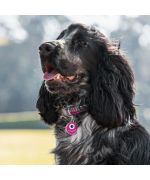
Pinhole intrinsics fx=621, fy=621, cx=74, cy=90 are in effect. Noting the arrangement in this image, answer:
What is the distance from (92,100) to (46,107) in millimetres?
527

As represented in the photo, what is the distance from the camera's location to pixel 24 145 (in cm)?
1284

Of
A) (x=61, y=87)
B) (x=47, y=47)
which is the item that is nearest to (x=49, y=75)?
(x=61, y=87)

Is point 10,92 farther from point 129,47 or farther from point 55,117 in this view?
point 55,117

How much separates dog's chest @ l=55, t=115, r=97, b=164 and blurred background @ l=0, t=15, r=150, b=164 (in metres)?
1.87

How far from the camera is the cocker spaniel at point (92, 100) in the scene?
5.41 meters

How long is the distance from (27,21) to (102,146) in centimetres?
536

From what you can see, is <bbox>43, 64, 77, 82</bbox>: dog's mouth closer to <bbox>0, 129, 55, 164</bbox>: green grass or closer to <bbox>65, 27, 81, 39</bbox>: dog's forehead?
<bbox>65, 27, 81, 39</bbox>: dog's forehead

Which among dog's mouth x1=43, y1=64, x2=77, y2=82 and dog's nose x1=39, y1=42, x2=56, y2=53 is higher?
dog's nose x1=39, y1=42, x2=56, y2=53

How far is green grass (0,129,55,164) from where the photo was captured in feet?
32.8

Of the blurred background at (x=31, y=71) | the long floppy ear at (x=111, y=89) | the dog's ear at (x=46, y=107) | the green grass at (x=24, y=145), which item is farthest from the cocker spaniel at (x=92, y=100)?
the green grass at (x=24, y=145)

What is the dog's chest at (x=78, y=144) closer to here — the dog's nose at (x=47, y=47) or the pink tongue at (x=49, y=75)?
the pink tongue at (x=49, y=75)

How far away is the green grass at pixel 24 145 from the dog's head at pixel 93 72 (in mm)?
3796

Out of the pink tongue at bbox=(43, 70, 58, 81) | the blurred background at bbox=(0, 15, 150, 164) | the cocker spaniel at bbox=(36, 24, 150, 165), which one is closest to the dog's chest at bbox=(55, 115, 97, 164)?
the cocker spaniel at bbox=(36, 24, 150, 165)

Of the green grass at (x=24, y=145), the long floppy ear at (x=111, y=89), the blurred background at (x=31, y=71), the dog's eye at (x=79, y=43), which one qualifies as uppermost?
the dog's eye at (x=79, y=43)
